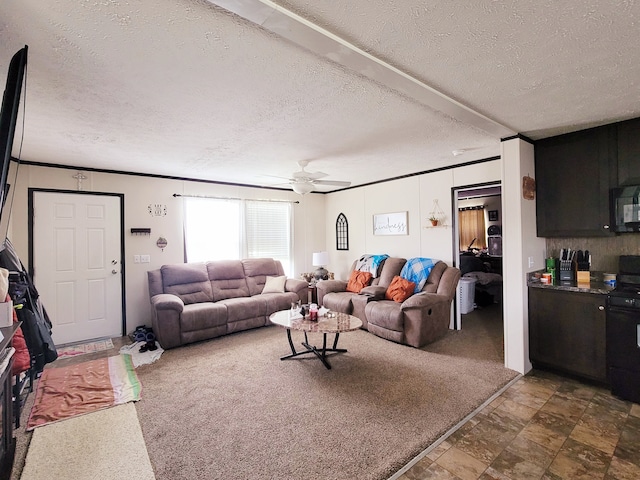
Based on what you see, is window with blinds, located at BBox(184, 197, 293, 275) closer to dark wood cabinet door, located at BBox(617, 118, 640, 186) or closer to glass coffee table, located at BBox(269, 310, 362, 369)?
glass coffee table, located at BBox(269, 310, 362, 369)

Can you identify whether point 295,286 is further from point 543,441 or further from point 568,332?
point 543,441

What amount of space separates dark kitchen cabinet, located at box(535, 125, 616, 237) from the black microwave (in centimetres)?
5

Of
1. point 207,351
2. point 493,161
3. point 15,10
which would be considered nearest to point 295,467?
point 207,351

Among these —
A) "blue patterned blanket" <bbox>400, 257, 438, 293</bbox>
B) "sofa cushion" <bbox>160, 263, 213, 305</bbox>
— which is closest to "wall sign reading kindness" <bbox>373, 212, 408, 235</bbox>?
"blue patterned blanket" <bbox>400, 257, 438, 293</bbox>

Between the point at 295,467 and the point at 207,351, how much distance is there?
7.58 ft

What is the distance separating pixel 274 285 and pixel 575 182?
420 cm

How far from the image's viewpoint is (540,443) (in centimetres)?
205

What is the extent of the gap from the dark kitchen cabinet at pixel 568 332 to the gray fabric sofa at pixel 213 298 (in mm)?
3244

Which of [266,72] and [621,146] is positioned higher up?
[266,72]

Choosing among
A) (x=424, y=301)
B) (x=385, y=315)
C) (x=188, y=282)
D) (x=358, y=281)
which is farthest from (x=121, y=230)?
(x=424, y=301)

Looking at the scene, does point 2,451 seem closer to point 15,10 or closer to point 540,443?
point 15,10

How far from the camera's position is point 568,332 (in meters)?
2.90

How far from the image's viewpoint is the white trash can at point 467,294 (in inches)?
205

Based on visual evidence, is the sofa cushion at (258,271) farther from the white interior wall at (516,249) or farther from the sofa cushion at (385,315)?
the white interior wall at (516,249)
